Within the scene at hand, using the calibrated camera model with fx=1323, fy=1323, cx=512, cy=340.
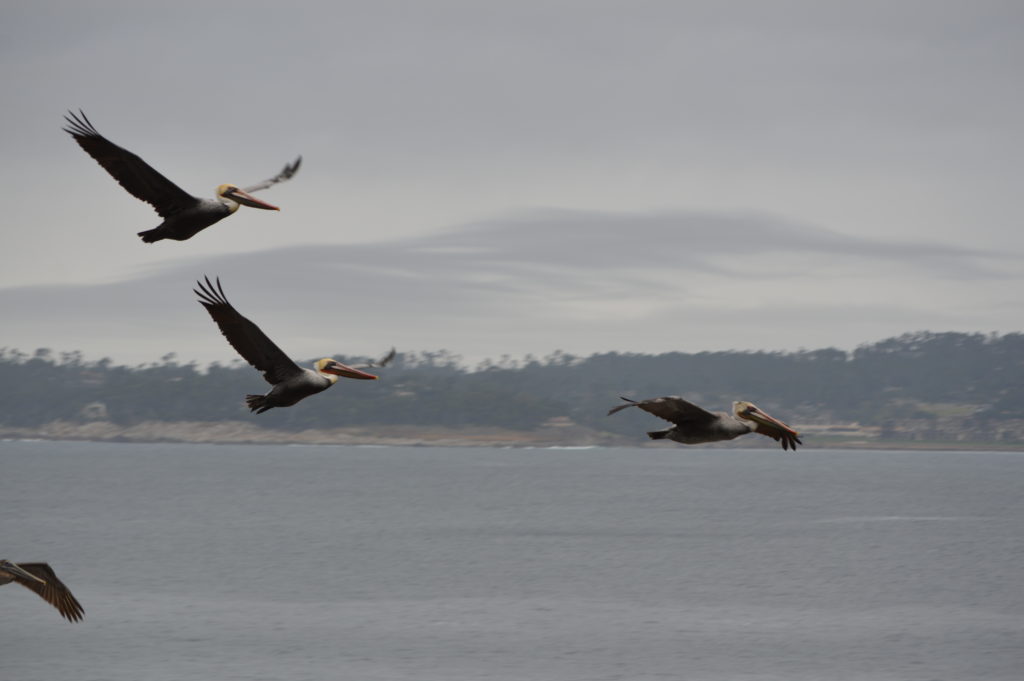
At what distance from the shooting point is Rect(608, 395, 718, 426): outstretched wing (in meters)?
13.8

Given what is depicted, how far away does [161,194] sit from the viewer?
17.3 meters

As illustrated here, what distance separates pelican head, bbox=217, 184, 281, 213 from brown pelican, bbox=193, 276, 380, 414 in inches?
45.4

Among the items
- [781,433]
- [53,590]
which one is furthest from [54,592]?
[781,433]

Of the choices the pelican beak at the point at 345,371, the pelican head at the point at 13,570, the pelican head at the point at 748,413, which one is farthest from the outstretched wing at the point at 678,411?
the pelican head at the point at 13,570

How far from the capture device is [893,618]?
9638 cm

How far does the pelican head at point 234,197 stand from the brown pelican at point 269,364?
1152 millimetres

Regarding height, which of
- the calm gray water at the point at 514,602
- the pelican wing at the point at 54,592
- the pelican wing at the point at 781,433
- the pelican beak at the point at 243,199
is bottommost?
the calm gray water at the point at 514,602

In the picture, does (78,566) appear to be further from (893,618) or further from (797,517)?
(797,517)

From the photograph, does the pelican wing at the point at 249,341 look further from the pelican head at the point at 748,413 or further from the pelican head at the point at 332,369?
the pelican head at the point at 748,413

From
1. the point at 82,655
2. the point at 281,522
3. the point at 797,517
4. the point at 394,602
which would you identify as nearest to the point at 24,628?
the point at 82,655

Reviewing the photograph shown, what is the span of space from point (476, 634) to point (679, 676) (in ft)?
60.5

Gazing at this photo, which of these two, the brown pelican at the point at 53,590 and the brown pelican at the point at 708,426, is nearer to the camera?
the brown pelican at the point at 708,426

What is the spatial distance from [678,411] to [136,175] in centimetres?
786

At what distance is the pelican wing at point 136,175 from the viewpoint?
17.2m
